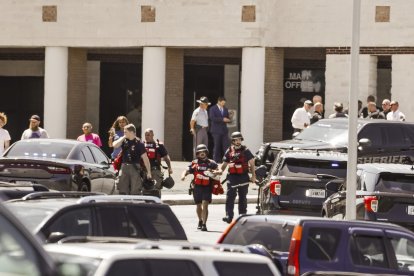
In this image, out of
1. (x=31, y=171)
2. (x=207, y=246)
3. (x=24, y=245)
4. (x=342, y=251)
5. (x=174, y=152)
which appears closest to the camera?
(x=24, y=245)

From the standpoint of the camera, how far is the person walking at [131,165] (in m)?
25.2

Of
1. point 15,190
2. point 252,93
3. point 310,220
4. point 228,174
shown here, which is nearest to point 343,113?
point 252,93

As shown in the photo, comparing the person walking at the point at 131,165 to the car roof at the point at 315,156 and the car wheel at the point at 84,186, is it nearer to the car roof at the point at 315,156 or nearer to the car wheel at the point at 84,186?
the car wheel at the point at 84,186

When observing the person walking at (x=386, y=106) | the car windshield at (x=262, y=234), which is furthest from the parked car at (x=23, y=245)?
the person walking at (x=386, y=106)

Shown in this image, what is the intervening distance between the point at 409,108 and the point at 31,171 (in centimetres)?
1855

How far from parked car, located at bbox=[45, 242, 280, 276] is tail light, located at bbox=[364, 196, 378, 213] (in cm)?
1173

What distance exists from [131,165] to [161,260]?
17.6 meters

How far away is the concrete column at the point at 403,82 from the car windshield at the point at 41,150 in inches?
661

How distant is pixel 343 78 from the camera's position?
4128cm

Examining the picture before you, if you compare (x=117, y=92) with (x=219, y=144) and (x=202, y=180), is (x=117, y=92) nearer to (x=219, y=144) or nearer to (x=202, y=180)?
(x=219, y=144)
